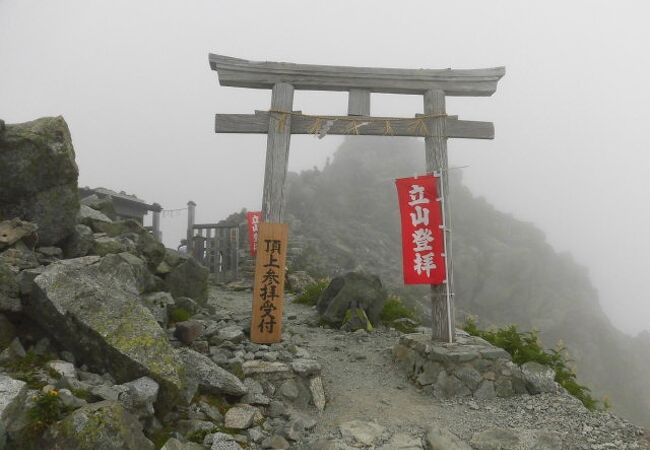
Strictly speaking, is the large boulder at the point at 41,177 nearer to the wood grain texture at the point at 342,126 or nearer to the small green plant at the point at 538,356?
the wood grain texture at the point at 342,126

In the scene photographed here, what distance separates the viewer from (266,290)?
6.93m

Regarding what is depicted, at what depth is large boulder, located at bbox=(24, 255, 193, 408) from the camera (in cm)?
386

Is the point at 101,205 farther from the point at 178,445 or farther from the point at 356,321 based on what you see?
the point at 178,445

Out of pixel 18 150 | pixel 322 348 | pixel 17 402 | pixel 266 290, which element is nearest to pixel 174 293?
pixel 266 290

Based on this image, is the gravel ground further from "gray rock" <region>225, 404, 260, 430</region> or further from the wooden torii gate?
the wooden torii gate

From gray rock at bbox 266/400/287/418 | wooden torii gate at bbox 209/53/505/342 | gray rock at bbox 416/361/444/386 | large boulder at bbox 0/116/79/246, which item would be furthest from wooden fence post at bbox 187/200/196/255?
gray rock at bbox 266/400/287/418

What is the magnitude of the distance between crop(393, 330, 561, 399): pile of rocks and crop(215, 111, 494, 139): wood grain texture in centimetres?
388

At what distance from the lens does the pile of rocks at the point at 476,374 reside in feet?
20.5

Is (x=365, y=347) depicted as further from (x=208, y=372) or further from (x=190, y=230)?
(x=190, y=230)

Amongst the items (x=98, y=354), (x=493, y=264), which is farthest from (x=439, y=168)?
(x=493, y=264)

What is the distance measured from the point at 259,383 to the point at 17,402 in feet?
9.78

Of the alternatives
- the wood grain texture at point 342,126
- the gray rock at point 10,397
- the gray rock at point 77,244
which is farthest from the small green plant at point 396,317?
the gray rock at point 10,397

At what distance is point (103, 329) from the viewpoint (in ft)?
12.9

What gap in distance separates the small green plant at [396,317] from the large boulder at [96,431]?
22.8 feet
